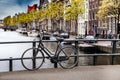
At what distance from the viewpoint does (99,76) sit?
12.6m

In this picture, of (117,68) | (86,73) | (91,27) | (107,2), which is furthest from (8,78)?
(91,27)

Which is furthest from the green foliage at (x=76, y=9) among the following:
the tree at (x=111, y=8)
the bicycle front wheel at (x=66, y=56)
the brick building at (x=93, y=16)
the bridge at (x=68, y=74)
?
the bridge at (x=68, y=74)

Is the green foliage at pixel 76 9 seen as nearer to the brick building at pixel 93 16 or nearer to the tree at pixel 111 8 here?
the brick building at pixel 93 16

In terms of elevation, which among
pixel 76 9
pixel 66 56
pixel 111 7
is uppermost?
pixel 76 9

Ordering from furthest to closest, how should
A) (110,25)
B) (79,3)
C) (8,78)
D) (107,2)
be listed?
(79,3)
(110,25)
(107,2)
(8,78)

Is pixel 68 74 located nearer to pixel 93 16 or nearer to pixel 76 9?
pixel 76 9

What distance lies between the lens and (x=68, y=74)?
42.5 feet

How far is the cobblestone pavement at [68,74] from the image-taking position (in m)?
12.2

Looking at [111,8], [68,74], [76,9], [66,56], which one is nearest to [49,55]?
[66,56]

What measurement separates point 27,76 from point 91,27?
80.6 m

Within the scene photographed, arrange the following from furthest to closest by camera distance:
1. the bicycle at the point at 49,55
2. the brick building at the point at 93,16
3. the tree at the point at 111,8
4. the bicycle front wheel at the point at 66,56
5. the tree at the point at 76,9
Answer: the brick building at the point at 93,16 → the tree at the point at 76,9 → the tree at the point at 111,8 → the bicycle front wheel at the point at 66,56 → the bicycle at the point at 49,55

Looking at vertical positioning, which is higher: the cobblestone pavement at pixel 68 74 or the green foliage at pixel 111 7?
the green foliage at pixel 111 7

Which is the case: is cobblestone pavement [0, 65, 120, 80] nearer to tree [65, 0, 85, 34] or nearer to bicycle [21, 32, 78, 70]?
bicycle [21, 32, 78, 70]

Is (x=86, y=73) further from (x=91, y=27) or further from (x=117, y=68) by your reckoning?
(x=91, y=27)
